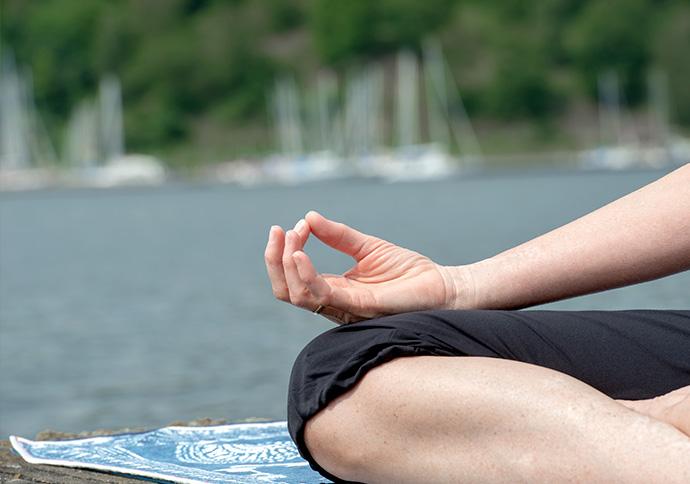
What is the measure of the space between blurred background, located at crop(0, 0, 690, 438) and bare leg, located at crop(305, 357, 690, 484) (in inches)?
160

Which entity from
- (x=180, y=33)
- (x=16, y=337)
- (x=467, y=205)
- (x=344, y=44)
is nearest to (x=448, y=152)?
(x=467, y=205)

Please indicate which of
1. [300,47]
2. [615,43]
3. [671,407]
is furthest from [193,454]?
[300,47]

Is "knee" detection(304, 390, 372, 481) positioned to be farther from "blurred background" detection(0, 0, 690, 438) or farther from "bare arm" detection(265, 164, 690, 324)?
"blurred background" detection(0, 0, 690, 438)

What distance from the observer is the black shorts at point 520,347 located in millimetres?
1484

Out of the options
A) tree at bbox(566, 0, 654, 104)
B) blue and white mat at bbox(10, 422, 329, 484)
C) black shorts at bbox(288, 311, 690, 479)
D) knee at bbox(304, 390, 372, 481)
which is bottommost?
blue and white mat at bbox(10, 422, 329, 484)

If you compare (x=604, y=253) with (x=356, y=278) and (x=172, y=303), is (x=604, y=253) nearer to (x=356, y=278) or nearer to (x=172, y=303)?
(x=356, y=278)

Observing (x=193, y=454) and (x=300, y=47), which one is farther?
(x=300, y=47)

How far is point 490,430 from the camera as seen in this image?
140cm

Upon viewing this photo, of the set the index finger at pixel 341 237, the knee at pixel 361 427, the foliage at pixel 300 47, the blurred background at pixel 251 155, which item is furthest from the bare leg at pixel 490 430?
the foliage at pixel 300 47

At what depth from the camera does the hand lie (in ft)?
5.06

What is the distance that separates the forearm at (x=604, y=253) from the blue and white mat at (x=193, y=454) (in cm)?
55

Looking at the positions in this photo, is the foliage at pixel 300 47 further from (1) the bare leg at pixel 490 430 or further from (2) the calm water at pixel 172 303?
(1) the bare leg at pixel 490 430

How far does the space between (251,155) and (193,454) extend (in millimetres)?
57570

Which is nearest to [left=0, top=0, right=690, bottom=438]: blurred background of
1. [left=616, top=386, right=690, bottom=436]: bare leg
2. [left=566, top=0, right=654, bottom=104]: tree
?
[left=566, top=0, right=654, bottom=104]: tree
